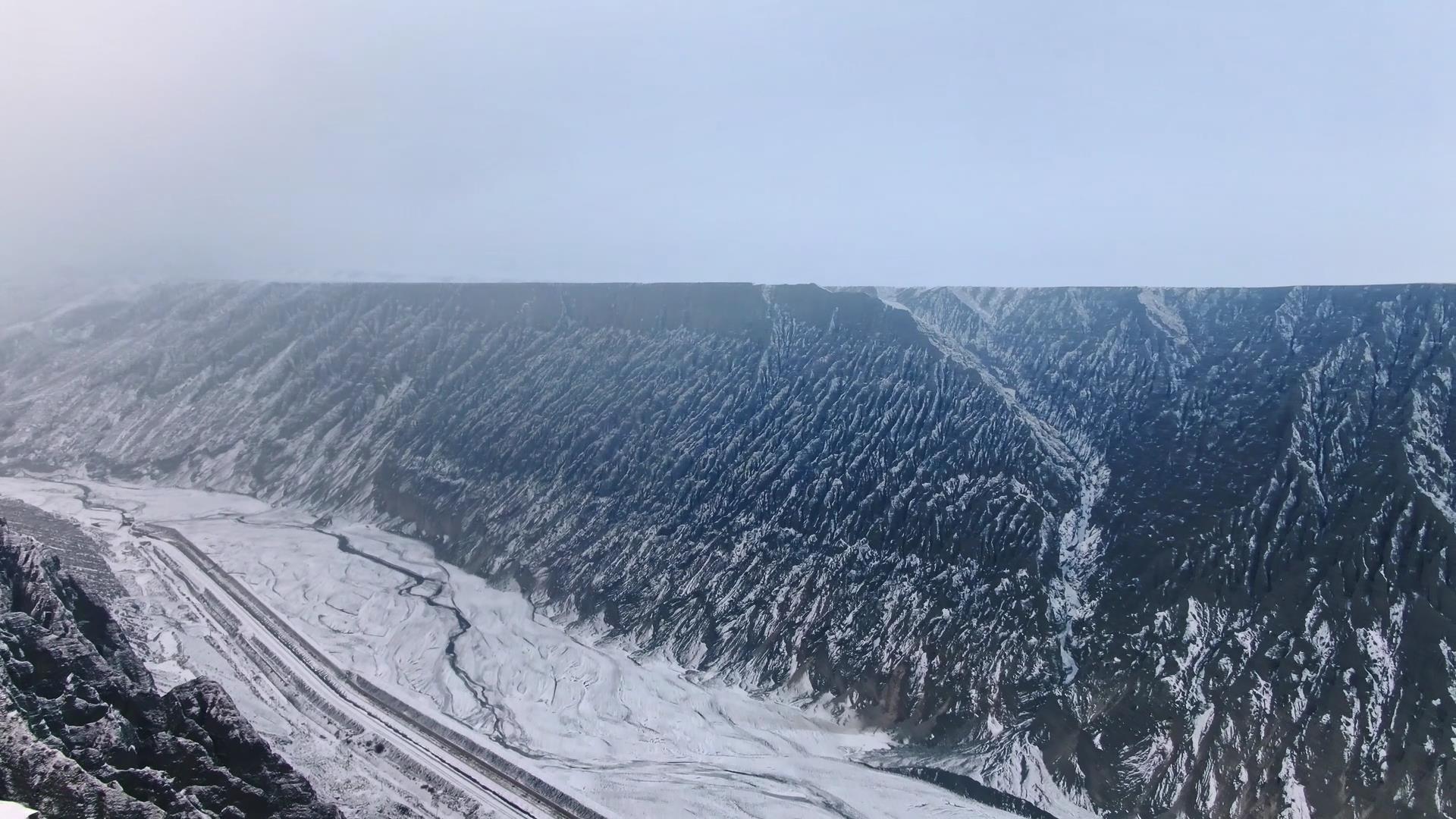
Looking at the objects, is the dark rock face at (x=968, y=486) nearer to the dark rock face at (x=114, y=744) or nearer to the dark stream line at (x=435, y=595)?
the dark stream line at (x=435, y=595)

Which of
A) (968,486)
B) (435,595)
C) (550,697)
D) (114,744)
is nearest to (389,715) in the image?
(550,697)

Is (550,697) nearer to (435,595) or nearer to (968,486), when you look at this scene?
(435,595)

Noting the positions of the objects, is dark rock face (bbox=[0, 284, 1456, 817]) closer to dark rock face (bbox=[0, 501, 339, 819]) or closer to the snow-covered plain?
the snow-covered plain

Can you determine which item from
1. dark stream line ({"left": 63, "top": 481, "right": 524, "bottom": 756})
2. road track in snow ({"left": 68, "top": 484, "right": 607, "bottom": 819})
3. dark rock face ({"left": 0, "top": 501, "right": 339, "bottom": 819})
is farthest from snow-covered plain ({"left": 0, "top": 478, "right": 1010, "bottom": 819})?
dark rock face ({"left": 0, "top": 501, "right": 339, "bottom": 819})

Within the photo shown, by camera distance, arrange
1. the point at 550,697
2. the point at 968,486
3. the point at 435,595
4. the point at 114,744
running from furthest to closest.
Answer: the point at 435,595 → the point at 968,486 → the point at 550,697 → the point at 114,744

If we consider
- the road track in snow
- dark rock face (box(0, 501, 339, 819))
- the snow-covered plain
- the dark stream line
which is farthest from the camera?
the dark stream line
